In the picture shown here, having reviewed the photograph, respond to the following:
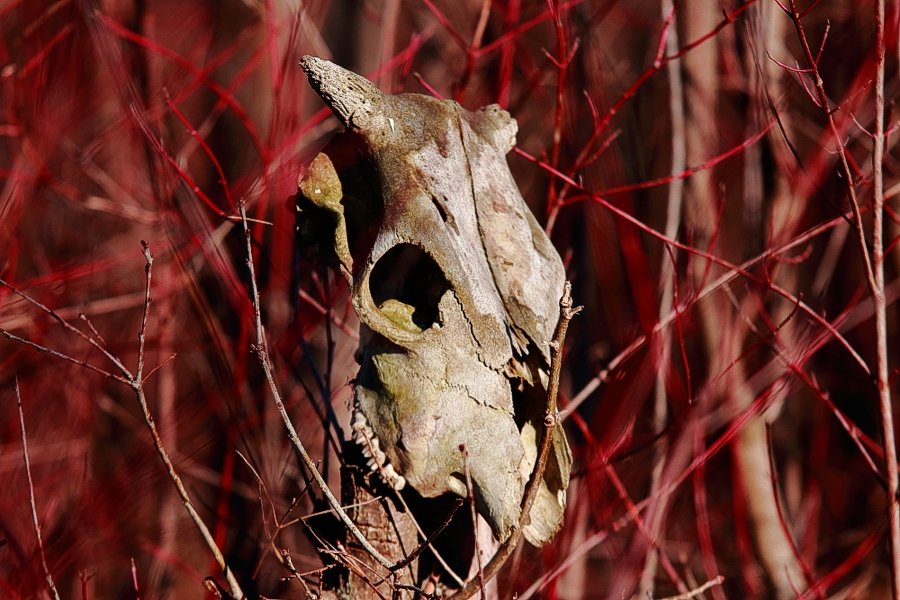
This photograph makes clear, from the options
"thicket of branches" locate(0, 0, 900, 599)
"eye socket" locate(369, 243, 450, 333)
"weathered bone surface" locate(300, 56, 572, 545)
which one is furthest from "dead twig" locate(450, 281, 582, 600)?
"thicket of branches" locate(0, 0, 900, 599)

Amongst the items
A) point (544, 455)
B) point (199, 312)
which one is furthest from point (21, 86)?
point (544, 455)

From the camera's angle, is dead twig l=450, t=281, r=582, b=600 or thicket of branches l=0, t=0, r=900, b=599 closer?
dead twig l=450, t=281, r=582, b=600

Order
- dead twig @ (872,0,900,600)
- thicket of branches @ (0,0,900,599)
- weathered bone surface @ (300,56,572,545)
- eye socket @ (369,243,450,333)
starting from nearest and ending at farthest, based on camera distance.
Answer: weathered bone surface @ (300,56,572,545)
eye socket @ (369,243,450,333)
dead twig @ (872,0,900,600)
thicket of branches @ (0,0,900,599)

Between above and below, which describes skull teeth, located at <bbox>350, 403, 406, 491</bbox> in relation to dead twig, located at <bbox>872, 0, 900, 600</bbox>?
below

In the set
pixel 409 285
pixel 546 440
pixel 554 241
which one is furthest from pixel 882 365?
pixel 554 241

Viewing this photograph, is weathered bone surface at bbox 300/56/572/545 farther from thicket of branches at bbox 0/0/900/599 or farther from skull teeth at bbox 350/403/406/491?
thicket of branches at bbox 0/0/900/599

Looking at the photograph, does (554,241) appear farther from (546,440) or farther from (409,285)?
(546,440)
